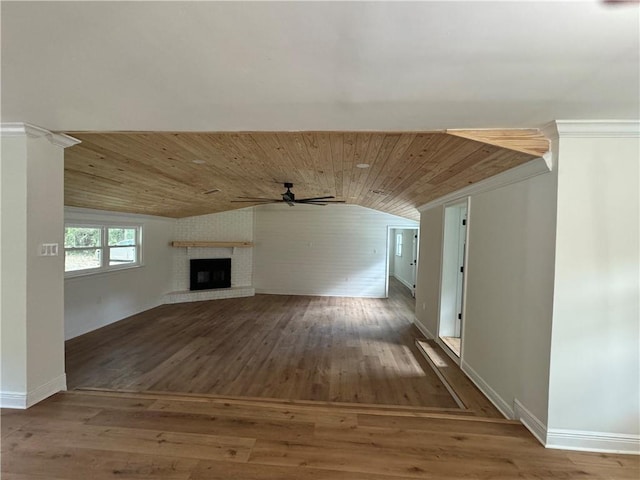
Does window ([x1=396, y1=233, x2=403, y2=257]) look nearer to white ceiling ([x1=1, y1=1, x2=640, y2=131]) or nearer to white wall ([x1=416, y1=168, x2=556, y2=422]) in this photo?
white wall ([x1=416, y1=168, x2=556, y2=422])

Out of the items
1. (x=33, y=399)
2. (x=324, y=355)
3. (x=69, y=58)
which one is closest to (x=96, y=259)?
(x=33, y=399)

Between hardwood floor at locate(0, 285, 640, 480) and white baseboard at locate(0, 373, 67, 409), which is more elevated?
white baseboard at locate(0, 373, 67, 409)

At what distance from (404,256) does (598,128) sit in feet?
29.9

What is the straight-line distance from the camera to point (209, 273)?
814 cm

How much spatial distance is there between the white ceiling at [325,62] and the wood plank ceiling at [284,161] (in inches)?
12.9

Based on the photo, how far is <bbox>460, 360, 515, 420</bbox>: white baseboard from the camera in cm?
247

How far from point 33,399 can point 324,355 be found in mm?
3043

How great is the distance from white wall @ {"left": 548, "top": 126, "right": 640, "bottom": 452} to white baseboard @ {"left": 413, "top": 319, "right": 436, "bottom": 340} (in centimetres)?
293

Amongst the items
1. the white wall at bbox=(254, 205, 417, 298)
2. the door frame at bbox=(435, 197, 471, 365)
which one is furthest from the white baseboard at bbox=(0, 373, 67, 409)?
the white wall at bbox=(254, 205, 417, 298)

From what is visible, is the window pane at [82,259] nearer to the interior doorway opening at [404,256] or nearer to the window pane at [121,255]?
the window pane at [121,255]

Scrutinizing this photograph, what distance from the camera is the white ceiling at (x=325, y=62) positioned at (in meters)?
1.05

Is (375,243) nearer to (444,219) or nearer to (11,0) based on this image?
(444,219)

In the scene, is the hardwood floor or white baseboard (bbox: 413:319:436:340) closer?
the hardwood floor

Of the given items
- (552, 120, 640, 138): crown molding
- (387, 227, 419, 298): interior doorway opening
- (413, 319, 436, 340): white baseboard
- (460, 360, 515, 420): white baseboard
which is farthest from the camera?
(387, 227, 419, 298): interior doorway opening
